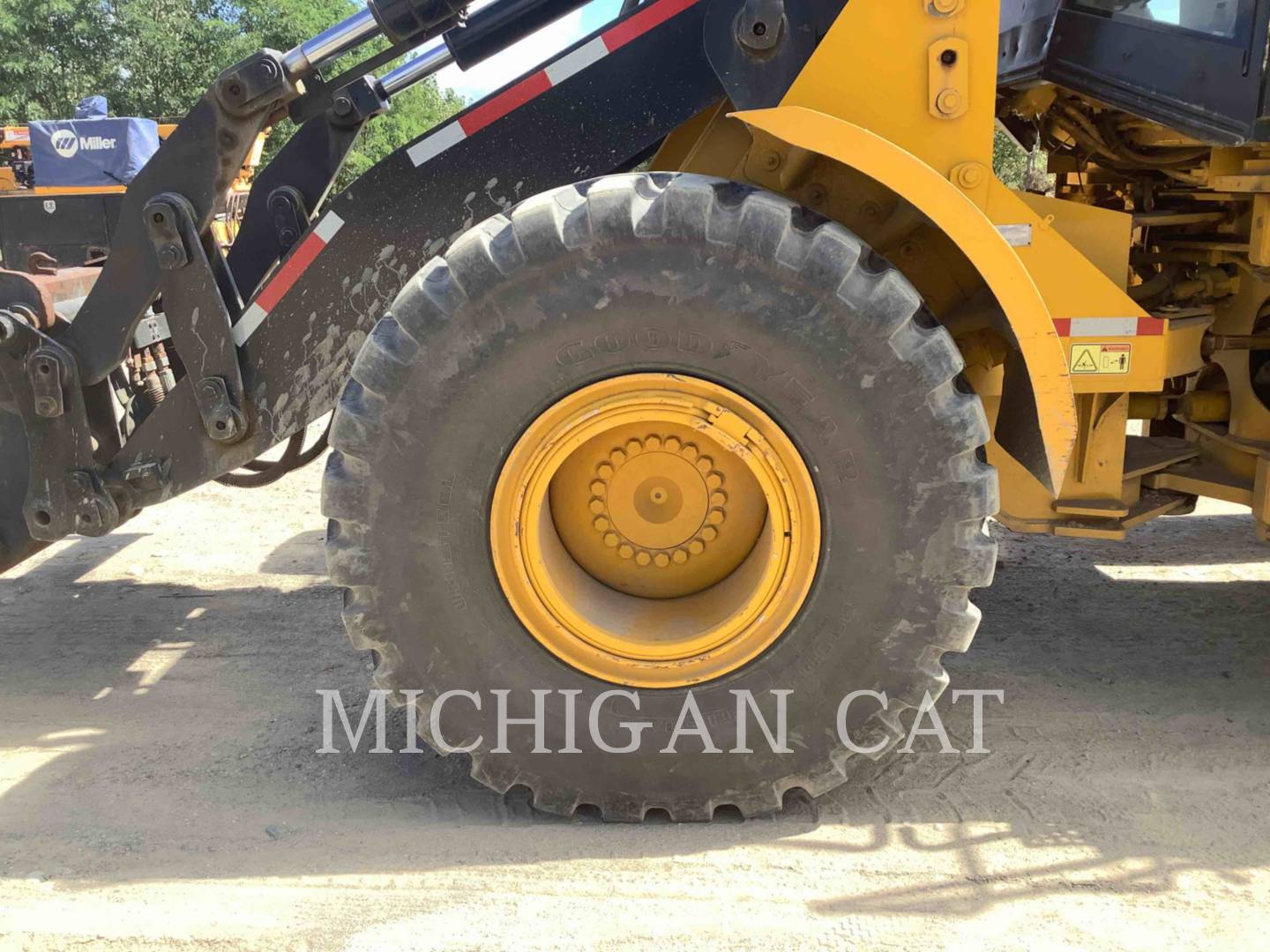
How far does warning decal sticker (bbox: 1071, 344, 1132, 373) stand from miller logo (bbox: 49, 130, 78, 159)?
48.8ft

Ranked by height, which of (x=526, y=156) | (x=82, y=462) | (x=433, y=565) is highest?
(x=526, y=156)

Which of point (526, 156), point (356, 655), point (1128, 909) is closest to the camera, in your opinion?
point (1128, 909)

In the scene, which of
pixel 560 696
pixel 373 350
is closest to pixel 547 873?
pixel 560 696

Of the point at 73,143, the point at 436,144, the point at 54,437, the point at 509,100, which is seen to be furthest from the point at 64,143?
the point at 509,100

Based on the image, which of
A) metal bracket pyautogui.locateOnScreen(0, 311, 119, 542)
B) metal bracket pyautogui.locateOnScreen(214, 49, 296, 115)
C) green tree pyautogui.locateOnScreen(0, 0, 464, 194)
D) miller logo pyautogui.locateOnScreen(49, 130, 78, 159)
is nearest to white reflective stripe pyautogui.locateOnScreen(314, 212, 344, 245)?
metal bracket pyautogui.locateOnScreen(214, 49, 296, 115)

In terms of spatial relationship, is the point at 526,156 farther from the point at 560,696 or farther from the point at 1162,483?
the point at 1162,483

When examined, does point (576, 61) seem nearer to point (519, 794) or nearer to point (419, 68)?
point (419, 68)

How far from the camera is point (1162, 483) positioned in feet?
12.2

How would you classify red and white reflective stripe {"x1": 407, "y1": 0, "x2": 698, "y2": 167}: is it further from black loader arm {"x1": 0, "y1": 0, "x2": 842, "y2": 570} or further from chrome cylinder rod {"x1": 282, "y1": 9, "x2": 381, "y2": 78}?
chrome cylinder rod {"x1": 282, "y1": 9, "x2": 381, "y2": 78}

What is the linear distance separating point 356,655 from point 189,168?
181 centimetres

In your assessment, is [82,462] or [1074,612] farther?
[1074,612]

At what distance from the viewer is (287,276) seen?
317 centimetres

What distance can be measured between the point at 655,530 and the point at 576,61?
51.2 inches

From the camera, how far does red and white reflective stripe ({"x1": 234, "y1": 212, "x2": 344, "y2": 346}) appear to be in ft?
10.3
